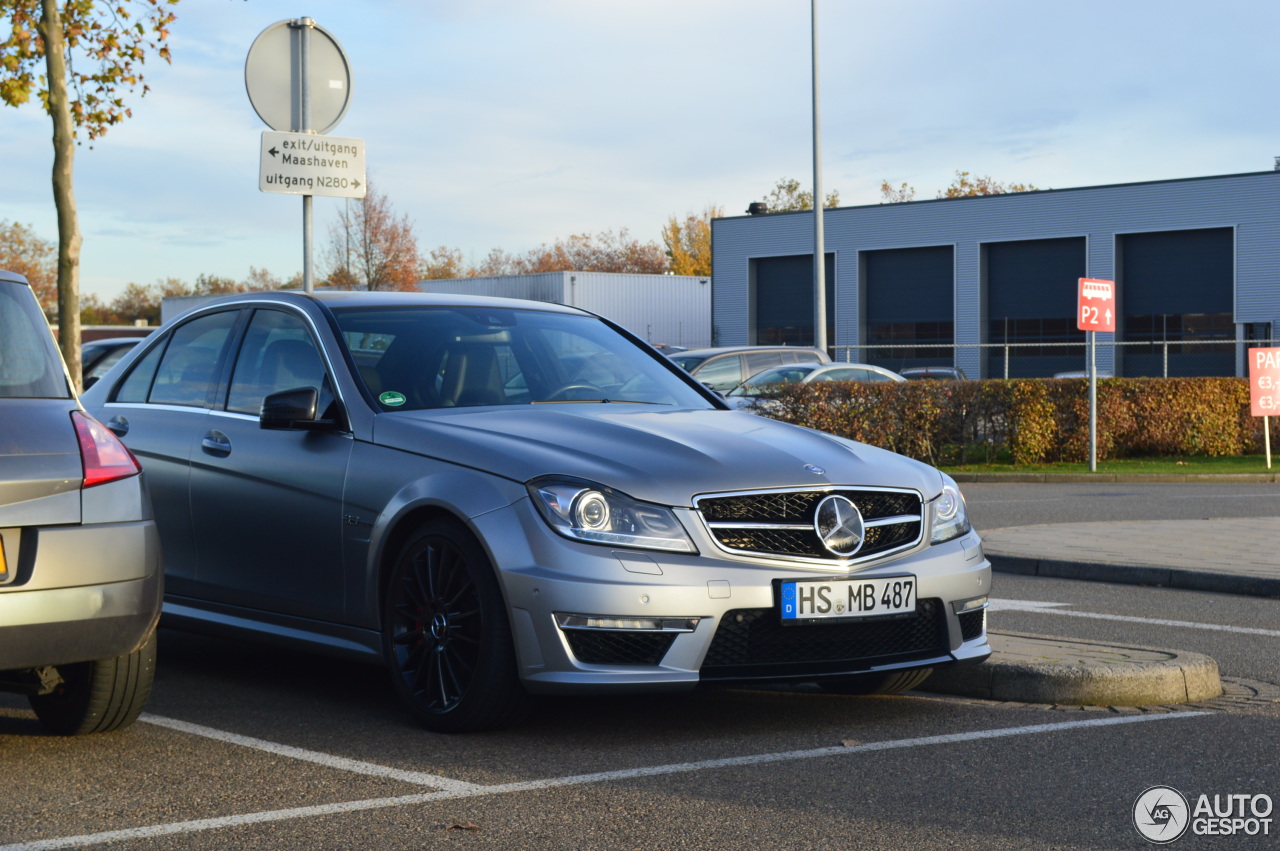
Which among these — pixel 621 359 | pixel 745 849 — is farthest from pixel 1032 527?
pixel 745 849

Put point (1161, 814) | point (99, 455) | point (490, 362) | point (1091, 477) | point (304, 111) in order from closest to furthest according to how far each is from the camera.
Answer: point (1161, 814)
point (99, 455)
point (490, 362)
point (304, 111)
point (1091, 477)

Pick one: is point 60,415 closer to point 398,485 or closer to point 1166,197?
point 398,485

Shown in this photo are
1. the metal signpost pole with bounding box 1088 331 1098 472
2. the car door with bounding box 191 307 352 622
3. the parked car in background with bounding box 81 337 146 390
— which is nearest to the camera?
the car door with bounding box 191 307 352 622

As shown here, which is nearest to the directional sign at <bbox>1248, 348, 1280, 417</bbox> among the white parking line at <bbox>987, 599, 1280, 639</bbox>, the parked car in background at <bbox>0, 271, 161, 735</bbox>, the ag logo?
the white parking line at <bbox>987, 599, 1280, 639</bbox>

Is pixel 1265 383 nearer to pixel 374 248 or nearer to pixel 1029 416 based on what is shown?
pixel 1029 416

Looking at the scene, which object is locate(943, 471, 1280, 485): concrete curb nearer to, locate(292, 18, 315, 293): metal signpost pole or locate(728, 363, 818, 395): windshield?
locate(728, 363, 818, 395): windshield

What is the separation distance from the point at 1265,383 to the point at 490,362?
57.1 feet

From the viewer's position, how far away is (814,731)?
5500 millimetres

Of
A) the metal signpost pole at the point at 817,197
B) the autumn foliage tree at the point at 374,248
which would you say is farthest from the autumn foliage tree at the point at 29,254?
the metal signpost pole at the point at 817,197

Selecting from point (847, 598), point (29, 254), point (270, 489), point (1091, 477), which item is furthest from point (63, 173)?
point (29, 254)

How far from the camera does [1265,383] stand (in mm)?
21156

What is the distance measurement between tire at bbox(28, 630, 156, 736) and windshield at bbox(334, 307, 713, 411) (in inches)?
53.3

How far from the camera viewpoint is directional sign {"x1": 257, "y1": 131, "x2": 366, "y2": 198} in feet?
30.9

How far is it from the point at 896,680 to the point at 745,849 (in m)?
2.19
